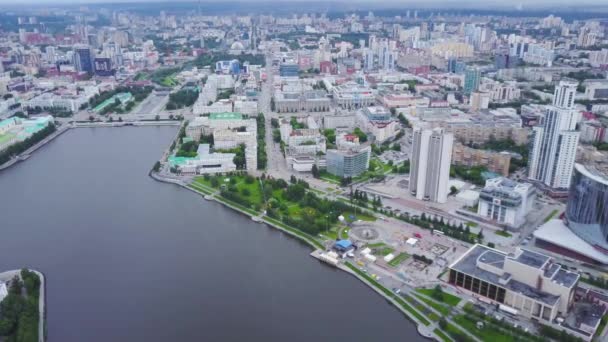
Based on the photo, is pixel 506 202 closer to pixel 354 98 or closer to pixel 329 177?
pixel 329 177

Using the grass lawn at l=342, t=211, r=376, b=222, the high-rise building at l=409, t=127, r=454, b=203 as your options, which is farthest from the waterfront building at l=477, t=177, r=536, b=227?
the grass lawn at l=342, t=211, r=376, b=222

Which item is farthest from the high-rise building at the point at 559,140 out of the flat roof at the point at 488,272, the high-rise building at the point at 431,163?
the flat roof at the point at 488,272

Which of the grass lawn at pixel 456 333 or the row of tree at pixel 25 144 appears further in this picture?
the row of tree at pixel 25 144

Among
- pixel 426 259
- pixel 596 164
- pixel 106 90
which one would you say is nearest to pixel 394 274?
pixel 426 259

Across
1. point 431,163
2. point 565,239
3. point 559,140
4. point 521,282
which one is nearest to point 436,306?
point 521,282

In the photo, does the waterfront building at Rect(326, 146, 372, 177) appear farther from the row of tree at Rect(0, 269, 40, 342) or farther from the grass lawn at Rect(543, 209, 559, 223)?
the row of tree at Rect(0, 269, 40, 342)

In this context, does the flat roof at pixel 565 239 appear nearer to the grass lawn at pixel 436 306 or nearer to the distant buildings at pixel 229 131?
the grass lawn at pixel 436 306
